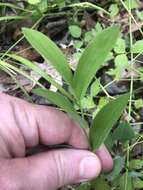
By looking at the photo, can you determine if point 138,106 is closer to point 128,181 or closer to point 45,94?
point 128,181

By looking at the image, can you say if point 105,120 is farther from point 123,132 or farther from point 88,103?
point 88,103

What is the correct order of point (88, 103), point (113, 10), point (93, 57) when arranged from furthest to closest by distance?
point (113, 10)
point (88, 103)
point (93, 57)

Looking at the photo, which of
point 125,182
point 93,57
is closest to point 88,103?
point 125,182

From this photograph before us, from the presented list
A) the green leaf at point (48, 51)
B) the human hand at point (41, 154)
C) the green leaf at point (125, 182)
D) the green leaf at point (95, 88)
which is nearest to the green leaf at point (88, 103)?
the green leaf at point (95, 88)

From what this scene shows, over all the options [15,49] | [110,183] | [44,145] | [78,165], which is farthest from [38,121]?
[15,49]

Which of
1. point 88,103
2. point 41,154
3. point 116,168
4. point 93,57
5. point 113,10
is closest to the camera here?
point 93,57
